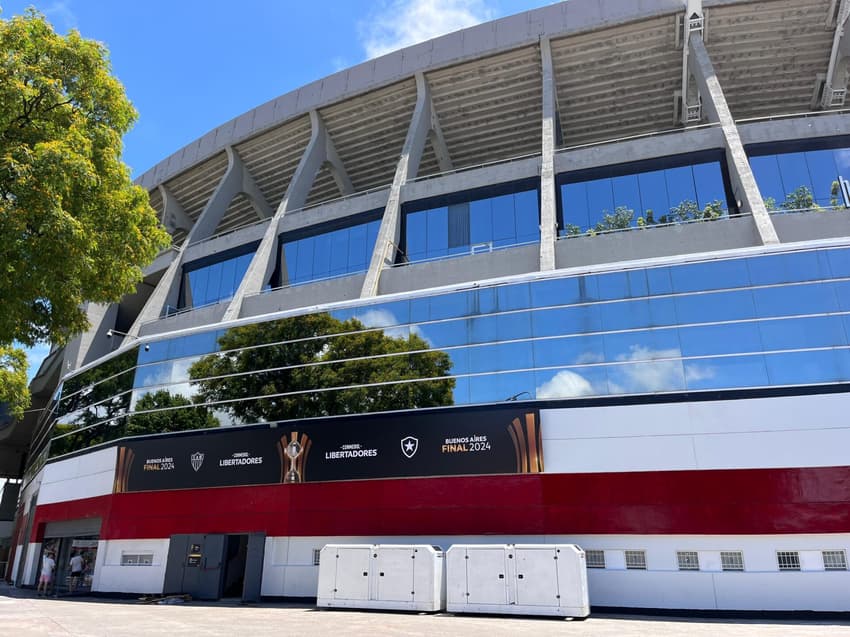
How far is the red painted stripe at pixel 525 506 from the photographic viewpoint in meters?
15.0

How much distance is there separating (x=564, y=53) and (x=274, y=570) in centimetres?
2564

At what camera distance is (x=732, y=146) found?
22750 millimetres

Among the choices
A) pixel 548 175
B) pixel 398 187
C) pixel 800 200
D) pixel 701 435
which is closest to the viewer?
pixel 701 435

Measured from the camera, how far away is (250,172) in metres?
36.2

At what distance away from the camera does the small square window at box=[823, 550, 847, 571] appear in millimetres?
14336

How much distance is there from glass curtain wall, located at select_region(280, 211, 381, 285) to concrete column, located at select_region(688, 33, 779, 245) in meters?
15.1

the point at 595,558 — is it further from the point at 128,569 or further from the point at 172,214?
the point at 172,214

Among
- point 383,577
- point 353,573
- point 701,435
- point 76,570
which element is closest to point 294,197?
point 76,570

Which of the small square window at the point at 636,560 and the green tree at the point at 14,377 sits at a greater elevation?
the green tree at the point at 14,377

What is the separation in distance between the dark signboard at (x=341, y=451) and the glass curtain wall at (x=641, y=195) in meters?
10.6

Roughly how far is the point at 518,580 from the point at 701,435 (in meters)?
6.20

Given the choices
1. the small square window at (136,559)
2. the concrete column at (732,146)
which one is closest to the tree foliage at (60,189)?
the small square window at (136,559)

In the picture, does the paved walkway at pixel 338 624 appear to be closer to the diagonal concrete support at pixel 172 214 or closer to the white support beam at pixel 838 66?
the white support beam at pixel 838 66

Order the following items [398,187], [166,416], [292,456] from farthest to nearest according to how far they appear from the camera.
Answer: [398,187], [166,416], [292,456]
